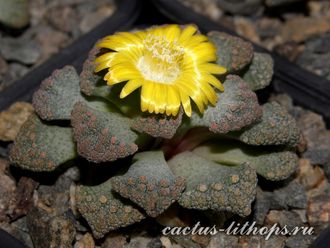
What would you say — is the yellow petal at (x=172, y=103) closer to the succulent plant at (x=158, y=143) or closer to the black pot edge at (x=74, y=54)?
the succulent plant at (x=158, y=143)

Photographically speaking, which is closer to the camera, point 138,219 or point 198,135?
point 138,219

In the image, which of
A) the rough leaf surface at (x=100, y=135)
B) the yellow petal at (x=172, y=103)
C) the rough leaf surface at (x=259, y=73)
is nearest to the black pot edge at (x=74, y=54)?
the rough leaf surface at (x=100, y=135)

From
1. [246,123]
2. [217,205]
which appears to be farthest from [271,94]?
[217,205]

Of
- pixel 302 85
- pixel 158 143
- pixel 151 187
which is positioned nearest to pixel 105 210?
pixel 151 187

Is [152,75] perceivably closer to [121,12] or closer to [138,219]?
[138,219]

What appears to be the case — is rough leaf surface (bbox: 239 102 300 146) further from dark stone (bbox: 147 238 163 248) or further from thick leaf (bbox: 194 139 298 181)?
dark stone (bbox: 147 238 163 248)

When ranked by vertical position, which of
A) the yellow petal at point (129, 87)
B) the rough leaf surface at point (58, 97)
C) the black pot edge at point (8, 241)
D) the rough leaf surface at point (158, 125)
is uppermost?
the yellow petal at point (129, 87)
